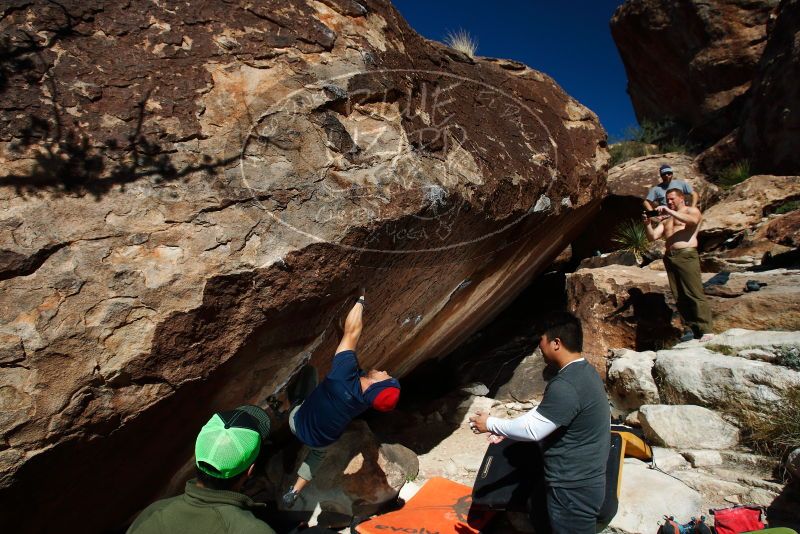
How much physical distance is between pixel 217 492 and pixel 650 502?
7.33 feet

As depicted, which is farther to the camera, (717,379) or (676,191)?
(676,191)

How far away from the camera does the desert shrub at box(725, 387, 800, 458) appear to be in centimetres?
309

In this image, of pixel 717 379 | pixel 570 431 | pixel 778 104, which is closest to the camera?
pixel 570 431

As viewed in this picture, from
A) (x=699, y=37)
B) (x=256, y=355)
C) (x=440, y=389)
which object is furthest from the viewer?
(x=699, y=37)

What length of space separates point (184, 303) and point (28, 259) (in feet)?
A: 1.70

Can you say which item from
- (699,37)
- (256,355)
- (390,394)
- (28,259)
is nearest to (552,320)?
(390,394)

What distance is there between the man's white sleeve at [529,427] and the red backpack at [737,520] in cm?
109

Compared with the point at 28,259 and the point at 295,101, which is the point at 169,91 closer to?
the point at 295,101

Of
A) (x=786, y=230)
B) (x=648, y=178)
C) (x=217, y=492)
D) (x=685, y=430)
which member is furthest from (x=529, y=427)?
(x=648, y=178)

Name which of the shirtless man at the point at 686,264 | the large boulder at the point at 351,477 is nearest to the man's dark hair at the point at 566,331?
the large boulder at the point at 351,477

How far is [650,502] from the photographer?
2.73 m

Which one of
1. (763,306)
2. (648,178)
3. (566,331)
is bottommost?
(566,331)

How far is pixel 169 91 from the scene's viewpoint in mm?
2154

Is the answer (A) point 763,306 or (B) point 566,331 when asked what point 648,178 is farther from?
(B) point 566,331
